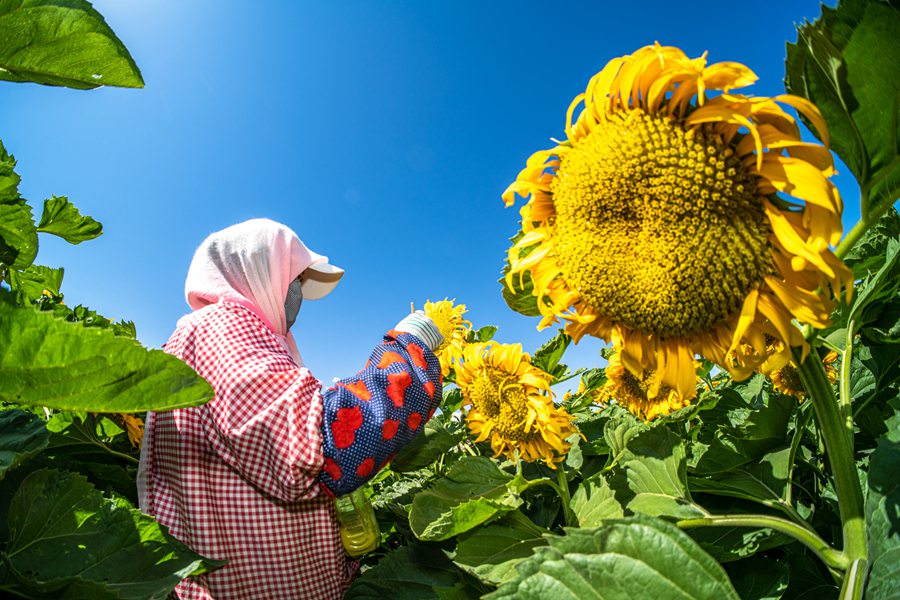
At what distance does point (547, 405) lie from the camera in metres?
2.47

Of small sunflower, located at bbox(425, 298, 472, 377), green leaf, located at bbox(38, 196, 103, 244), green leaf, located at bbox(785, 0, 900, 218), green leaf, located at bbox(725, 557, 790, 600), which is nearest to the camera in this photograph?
green leaf, located at bbox(785, 0, 900, 218)

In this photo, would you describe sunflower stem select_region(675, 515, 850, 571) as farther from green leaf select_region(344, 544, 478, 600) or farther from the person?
the person

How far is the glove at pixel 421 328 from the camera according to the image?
252cm

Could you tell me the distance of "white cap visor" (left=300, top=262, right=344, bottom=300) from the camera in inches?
144

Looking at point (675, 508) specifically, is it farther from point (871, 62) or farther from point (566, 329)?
point (871, 62)

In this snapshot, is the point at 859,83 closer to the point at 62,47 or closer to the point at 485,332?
the point at 62,47

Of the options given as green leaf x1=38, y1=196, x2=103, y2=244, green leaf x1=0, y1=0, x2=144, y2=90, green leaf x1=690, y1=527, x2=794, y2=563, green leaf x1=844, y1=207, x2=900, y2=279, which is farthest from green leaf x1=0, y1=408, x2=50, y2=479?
green leaf x1=844, y1=207, x2=900, y2=279

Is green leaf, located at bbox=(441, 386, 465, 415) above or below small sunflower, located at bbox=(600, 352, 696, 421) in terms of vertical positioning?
above

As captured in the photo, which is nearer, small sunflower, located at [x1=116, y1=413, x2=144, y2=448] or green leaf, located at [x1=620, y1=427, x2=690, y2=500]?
green leaf, located at [x1=620, y1=427, x2=690, y2=500]

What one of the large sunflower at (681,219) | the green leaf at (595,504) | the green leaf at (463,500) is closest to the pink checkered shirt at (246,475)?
the green leaf at (463,500)

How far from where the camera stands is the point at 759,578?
4.40 ft

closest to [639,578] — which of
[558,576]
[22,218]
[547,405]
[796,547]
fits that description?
[558,576]

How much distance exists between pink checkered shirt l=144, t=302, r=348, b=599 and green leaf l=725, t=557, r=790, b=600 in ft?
4.12

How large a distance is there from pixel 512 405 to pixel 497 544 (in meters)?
0.82
